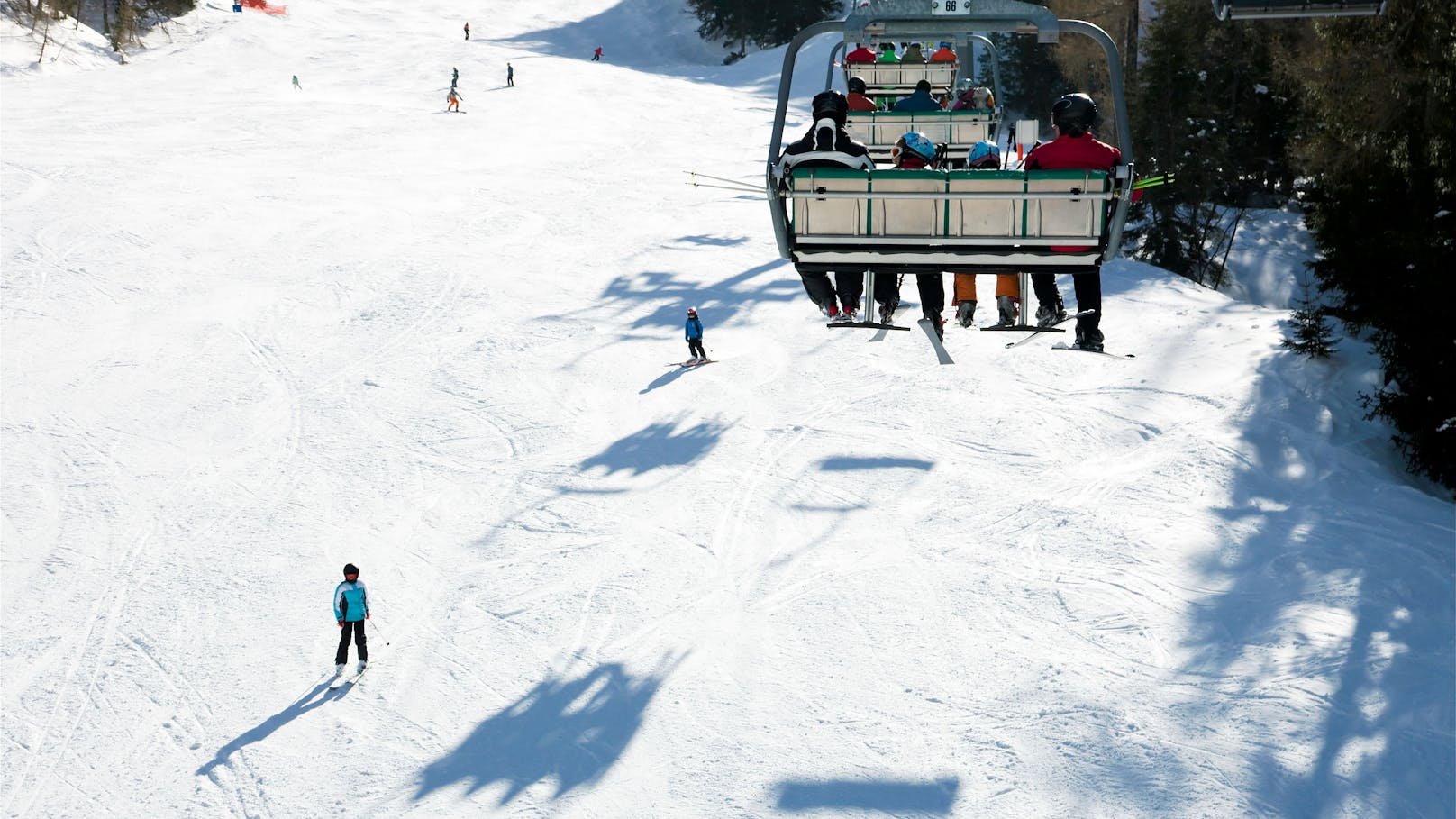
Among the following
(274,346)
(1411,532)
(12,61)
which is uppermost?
(12,61)

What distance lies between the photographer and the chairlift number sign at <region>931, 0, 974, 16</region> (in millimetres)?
7984

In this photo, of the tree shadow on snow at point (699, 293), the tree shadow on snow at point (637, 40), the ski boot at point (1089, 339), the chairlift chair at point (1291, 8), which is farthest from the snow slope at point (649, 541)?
the tree shadow on snow at point (637, 40)

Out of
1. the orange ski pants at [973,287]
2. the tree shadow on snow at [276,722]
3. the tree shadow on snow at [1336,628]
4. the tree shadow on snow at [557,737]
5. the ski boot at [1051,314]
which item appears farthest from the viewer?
the tree shadow on snow at [1336,628]

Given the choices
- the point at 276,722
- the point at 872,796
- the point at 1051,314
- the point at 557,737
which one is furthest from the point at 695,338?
the point at 1051,314

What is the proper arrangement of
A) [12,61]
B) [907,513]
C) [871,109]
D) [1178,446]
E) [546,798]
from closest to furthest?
[546,798] → [871,109] → [907,513] → [1178,446] → [12,61]

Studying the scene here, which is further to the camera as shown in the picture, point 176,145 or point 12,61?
point 12,61

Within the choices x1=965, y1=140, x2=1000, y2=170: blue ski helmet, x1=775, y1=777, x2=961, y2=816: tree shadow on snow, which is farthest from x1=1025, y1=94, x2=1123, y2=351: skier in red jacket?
x1=775, y1=777, x2=961, y2=816: tree shadow on snow

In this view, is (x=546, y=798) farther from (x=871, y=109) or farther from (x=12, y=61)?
(x=12, y=61)

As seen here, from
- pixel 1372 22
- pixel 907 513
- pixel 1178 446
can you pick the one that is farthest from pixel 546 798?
pixel 1372 22

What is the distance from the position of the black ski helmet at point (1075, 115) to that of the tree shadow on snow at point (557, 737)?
6968mm

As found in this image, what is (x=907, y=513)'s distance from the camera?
1680cm

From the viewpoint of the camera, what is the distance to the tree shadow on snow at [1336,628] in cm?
1243

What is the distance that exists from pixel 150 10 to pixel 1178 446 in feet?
153

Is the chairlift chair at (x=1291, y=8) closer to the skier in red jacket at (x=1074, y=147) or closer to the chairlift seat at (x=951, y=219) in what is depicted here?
the skier in red jacket at (x=1074, y=147)
